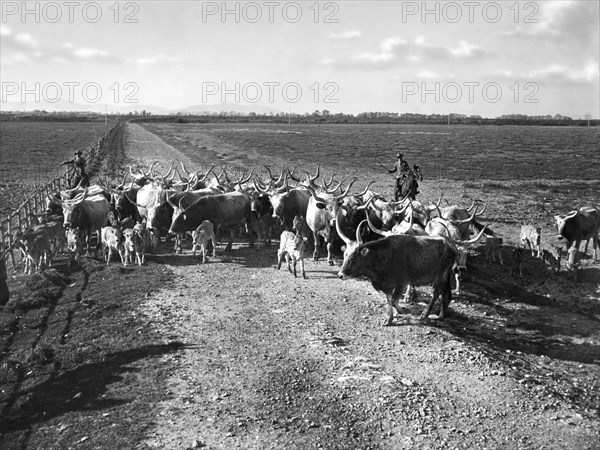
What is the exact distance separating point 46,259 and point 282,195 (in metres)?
7.28

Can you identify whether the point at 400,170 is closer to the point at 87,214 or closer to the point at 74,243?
the point at 87,214

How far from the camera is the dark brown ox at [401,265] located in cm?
1193

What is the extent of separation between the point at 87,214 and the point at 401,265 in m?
10.2

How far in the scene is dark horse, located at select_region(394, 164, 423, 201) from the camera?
805 inches

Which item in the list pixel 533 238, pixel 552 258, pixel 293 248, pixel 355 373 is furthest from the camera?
pixel 533 238

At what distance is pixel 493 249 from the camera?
17172 mm

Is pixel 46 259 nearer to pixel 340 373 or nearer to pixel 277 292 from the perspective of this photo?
pixel 277 292

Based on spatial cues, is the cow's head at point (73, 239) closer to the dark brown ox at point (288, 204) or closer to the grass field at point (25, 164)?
the dark brown ox at point (288, 204)

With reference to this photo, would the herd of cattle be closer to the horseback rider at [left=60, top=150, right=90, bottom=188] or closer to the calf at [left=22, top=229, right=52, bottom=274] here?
the calf at [left=22, top=229, right=52, bottom=274]

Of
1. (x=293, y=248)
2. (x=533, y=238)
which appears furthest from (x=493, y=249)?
(x=293, y=248)

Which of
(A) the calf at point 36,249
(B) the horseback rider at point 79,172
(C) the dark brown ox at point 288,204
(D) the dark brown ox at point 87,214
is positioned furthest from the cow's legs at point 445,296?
(B) the horseback rider at point 79,172

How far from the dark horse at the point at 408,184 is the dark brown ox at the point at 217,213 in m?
5.50

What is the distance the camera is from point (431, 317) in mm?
12359

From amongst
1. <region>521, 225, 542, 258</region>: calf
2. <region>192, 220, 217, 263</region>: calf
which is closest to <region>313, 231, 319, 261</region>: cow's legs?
<region>192, 220, 217, 263</region>: calf
